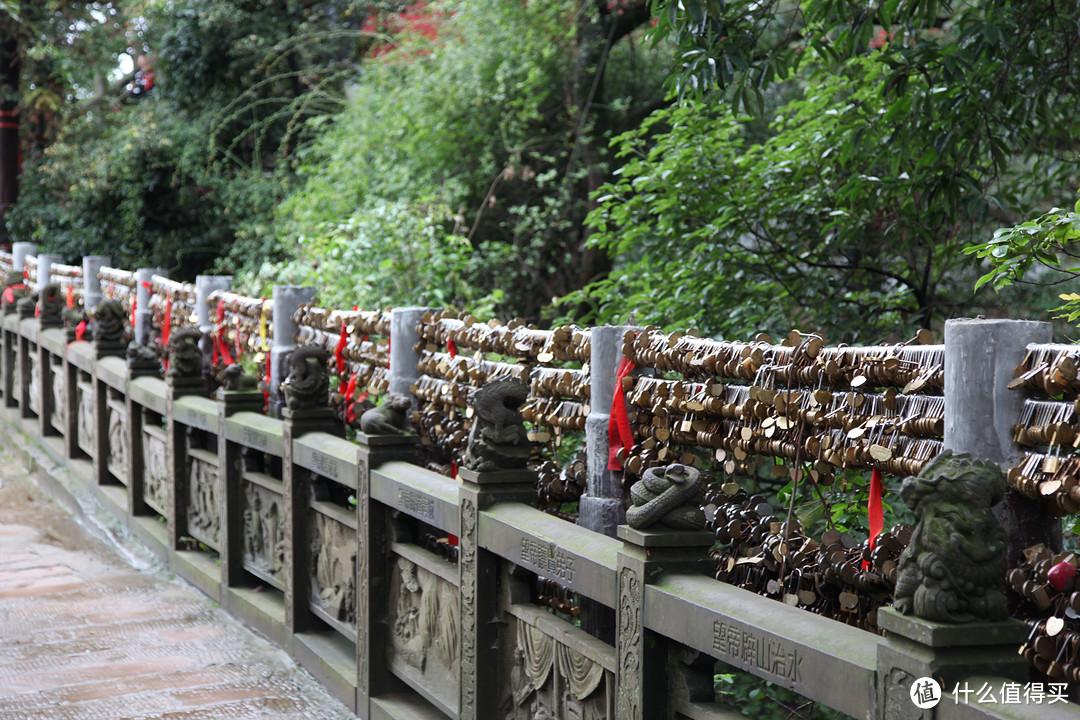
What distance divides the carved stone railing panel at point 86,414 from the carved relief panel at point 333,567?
162 inches

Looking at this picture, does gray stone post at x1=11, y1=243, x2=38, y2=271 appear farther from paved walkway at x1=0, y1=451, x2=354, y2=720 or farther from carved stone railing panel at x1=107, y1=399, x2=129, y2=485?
paved walkway at x1=0, y1=451, x2=354, y2=720

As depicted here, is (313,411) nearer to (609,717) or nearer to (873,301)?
(609,717)

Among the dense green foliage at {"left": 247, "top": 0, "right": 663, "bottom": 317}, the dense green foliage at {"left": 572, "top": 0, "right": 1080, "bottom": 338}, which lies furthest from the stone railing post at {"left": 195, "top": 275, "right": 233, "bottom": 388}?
the dense green foliage at {"left": 572, "top": 0, "right": 1080, "bottom": 338}

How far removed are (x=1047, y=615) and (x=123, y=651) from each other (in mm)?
4465

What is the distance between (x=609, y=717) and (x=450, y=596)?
1077mm

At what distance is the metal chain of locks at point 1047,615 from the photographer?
207cm

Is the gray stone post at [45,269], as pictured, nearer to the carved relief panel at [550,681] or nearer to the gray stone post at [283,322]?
the gray stone post at [283,322]

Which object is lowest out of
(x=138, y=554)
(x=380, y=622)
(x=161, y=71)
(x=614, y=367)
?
(x=138, y=554)

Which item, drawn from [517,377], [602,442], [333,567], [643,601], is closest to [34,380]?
[333,567]

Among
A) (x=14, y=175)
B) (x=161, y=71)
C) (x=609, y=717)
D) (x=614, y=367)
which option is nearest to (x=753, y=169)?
(x=614, y=367)

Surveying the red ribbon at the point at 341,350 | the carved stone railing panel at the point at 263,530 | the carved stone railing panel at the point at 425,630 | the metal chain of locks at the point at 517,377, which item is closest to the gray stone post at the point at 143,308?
the carved stone railing panel at the point at 263,530

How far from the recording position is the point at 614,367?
11.6 ft

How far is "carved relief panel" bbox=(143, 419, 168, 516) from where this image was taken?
697 cm

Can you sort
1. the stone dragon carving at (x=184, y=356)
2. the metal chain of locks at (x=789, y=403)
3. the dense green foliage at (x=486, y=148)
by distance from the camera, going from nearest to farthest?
the metal chain of locks at (x=789, y=403) → the stone dragon carving at (x=184, y=356) → the dense green foliage at (x=486, y=148)
